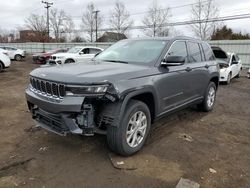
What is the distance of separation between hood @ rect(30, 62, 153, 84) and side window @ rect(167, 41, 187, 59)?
858 millimetres

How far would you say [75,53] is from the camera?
1675cm

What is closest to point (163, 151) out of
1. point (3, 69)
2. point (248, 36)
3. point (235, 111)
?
point (235, 111)

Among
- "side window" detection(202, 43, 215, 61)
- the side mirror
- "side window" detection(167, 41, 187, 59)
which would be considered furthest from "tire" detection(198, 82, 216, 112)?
the side mirror

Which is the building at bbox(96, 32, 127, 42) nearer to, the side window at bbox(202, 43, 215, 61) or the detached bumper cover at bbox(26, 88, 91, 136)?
the side window at bbox(202, 43, 215, 61)

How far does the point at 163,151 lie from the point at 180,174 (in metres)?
0.73

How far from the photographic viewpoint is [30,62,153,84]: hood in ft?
11.6

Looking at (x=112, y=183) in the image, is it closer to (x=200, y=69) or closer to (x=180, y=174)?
(x=180, y=174)

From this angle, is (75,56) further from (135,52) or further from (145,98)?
(145,98)

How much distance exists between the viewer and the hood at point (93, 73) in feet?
11.6

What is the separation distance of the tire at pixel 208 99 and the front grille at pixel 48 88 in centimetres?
404

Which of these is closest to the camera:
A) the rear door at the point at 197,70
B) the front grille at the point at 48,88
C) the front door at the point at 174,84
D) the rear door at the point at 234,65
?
the front grille at the point at 48,88

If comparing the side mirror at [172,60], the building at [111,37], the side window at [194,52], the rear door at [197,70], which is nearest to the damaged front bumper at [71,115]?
the side mirror at [172,60]

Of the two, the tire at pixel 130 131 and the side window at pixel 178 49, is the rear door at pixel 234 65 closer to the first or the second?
the side window at pixel 178 49

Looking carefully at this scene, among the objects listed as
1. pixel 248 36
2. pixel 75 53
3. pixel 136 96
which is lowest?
pixel 136 96
